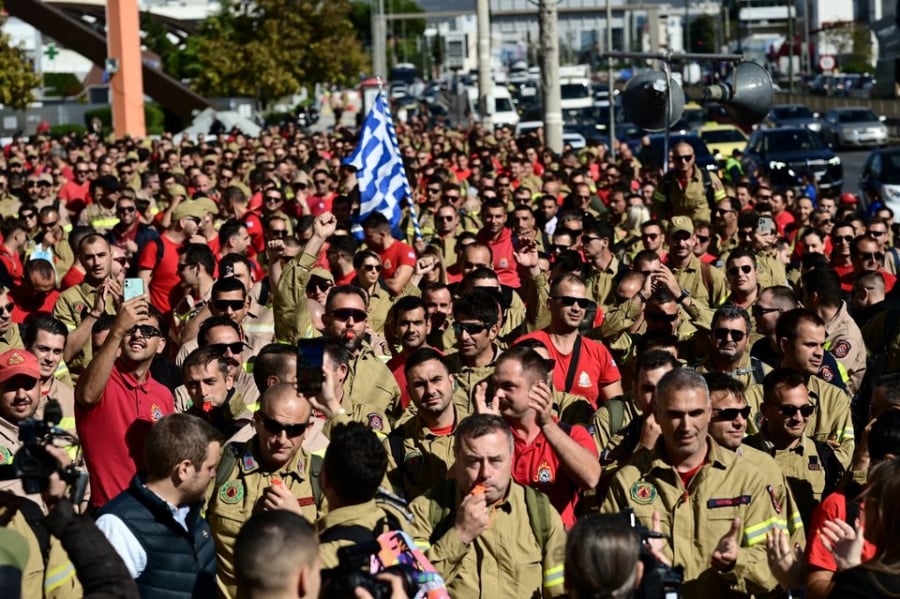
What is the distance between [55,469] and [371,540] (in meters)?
1.09

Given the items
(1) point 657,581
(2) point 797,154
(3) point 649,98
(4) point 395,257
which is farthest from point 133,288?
(2) point 797,154

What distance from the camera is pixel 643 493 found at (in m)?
6.76

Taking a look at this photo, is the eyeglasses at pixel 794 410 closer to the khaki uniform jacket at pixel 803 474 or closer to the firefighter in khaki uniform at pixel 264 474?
the khaki uniform jacket at pixel 803 474

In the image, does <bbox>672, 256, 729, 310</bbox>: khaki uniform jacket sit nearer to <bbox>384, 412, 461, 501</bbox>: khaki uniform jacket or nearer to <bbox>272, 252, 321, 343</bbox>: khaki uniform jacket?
<bbox>272, 252, 321, 343</bbox>: khaki uniform jacket

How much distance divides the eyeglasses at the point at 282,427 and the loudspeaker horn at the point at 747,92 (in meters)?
7.60

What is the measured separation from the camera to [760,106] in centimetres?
1366

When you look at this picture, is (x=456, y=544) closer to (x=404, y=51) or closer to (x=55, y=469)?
(x=55, y=469)

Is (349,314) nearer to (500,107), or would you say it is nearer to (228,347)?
(228,347)

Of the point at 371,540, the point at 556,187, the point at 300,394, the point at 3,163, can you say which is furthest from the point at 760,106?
the point at 3,163

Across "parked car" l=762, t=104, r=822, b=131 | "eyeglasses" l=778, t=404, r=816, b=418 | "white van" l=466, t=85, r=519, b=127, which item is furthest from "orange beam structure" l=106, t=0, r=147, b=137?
"eyeglasses" l=778, t=404, r=816, b=418

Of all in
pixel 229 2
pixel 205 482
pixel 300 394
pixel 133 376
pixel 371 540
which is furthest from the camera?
pixel 229 2

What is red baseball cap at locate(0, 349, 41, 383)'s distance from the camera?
26.0ft

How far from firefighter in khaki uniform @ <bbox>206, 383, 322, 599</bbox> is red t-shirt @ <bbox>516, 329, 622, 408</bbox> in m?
2.56

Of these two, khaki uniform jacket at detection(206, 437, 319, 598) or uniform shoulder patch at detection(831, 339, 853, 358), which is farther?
uniform shoulder patch at detection(831, 339, 853, 358)
